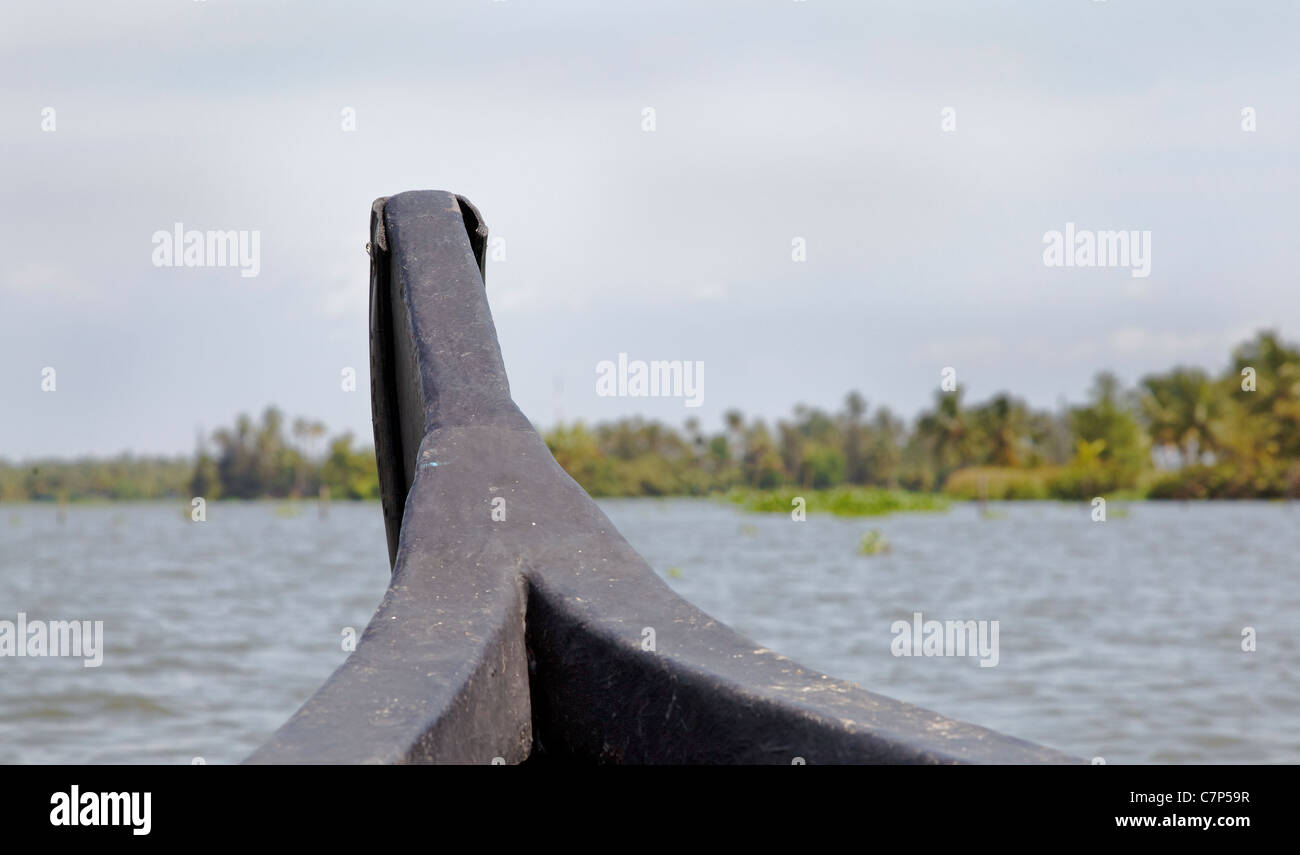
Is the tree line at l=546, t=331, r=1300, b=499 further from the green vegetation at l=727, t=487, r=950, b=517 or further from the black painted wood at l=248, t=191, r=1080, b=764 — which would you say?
the black painted wood at l=248, t=191, r=1080, b=764

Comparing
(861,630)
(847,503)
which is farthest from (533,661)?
(847,503)

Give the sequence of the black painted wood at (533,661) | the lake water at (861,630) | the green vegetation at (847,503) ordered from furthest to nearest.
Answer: the green vegetation at (847,503) < the lake water at (861,630) < the black painted wood at (533,661)

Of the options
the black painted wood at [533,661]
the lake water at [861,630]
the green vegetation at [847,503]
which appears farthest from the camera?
the green vegetation at [847,503]

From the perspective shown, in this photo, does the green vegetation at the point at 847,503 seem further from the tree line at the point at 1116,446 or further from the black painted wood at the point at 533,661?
the black painted wood at the point at 533,661

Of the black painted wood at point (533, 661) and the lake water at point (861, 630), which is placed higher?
the black painted wood at point (533, 661)

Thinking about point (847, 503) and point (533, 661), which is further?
point (847, 503)

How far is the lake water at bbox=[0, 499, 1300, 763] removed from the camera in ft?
32.7

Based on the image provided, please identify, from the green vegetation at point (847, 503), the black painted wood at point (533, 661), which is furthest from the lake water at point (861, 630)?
the green vegetation at point (847, 503)

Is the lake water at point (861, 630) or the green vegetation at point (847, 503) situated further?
the green vegetation at point (847, 503)

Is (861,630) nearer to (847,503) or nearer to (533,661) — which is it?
(533,661)

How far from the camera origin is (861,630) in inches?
631

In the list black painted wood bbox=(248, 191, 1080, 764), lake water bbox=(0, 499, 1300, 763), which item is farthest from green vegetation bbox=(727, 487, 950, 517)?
black painted wood bbox=(248, 191, 1080, 764)

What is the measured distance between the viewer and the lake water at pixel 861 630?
997 centimetres
